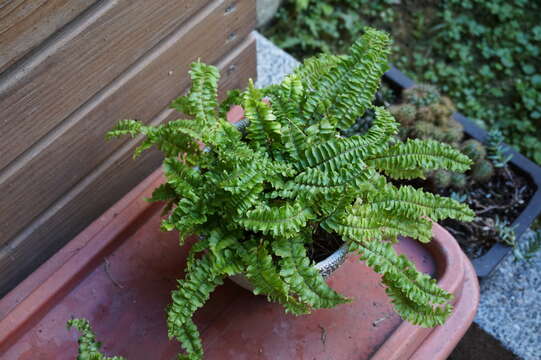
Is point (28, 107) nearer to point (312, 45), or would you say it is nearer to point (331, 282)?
point (331, 282)

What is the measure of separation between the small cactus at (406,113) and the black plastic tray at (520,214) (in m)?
0.28

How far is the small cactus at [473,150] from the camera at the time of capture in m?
2.27

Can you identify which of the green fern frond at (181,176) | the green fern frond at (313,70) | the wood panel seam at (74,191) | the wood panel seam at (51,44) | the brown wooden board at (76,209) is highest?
the wood panel seam at (51,44)

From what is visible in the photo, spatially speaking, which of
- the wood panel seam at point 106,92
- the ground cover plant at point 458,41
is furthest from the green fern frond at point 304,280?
the ground cover plant at point 458,41

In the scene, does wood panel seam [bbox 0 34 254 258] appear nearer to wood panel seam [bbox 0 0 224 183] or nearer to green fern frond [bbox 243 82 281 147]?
wood panel seam [bbox 0 0 224 183]

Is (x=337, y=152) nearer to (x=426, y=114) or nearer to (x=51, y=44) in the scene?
(x=51, y=44)

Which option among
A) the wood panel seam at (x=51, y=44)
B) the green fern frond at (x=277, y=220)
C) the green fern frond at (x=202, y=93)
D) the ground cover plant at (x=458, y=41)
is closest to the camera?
the green fern frond at (x=277, y=220)

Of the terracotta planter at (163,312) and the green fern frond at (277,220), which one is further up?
the green fern frond at (277,220)

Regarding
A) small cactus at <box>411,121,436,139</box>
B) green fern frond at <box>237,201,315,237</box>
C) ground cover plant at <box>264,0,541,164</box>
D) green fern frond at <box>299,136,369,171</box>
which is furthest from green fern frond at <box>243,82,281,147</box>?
ground cover plant at <box>264,0,541,164</box>

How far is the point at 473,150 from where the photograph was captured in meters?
2.26

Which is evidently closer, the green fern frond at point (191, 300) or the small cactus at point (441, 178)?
the green fern frond at point (191, 300)

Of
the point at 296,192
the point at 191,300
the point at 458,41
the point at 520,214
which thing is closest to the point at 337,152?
the point at 296,192

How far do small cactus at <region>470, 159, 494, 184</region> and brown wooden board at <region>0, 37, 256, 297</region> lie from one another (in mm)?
1058

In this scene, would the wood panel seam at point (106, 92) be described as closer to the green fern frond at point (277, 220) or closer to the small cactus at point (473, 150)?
the green fern frond at point (277, 220)
